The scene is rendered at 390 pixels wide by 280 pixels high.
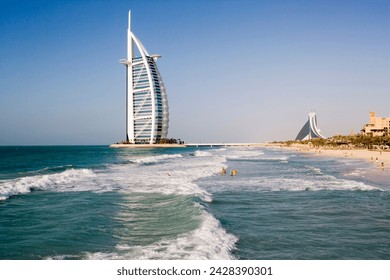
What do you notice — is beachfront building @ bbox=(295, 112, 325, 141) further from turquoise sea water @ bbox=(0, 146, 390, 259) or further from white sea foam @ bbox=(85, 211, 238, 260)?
white sea foam @ bbox=(85, 211, 238, 260)

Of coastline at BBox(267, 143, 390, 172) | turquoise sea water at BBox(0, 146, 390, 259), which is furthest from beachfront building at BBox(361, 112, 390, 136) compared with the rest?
turquoise sea water at BBox(0, 146, 390, 259)

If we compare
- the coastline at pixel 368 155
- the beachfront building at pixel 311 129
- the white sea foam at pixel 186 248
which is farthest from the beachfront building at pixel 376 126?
the white sea foam at pixel 186 248

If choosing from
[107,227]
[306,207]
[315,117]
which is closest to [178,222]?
[107,227]

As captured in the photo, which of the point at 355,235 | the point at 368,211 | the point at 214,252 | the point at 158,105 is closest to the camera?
the point at 214,252

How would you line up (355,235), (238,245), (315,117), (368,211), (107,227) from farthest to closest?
(315,117) → (368,211) → (107,227) → (355,235) → (238,245)
